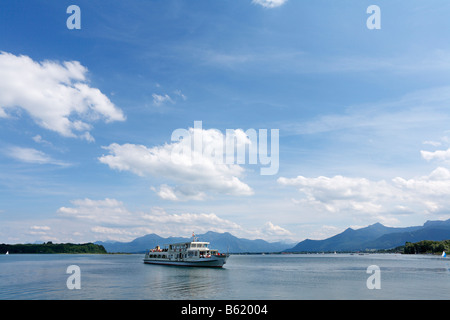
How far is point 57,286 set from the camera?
5606cm

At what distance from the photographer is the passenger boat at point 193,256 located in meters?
102

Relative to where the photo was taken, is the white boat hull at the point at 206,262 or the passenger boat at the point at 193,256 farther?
the passenger boat at the point at 193,256

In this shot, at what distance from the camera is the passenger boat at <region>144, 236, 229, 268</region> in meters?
102

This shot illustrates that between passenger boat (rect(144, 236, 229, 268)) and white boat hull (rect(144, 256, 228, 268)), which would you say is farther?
passenger boat (rect(144, 236, 229, 268))

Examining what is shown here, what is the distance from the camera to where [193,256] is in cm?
10725

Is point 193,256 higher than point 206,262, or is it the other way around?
point 193,256

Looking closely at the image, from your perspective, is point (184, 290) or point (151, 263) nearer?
point (184, 290)

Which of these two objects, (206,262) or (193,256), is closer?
(206,262)

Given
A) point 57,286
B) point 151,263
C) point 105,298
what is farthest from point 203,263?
point 105,298

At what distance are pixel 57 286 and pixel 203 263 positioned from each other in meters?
53.9
